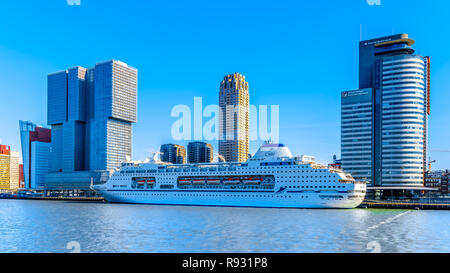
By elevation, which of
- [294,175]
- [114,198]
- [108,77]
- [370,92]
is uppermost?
[108,77]

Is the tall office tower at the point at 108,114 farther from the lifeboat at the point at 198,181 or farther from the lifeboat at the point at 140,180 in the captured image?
the lifeboat at the point at 198,181

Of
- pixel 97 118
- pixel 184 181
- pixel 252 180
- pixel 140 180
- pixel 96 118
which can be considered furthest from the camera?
pixel 96 118

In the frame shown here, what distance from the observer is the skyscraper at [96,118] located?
618 feet

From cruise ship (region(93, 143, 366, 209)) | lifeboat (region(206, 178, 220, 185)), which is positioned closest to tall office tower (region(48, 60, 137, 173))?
cruise ship (region(93, 143, 366, 209))

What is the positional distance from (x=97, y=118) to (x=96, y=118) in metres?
0.72

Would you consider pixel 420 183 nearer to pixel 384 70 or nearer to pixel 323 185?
pixel 384 70

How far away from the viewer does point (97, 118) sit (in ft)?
623

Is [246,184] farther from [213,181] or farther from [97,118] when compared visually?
[97,118]

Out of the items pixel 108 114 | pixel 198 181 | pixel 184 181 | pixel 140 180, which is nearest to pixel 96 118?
pixel 108 114

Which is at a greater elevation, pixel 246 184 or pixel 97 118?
pixel 97 118

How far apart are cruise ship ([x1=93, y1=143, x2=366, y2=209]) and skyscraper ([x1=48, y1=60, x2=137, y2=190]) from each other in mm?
88773

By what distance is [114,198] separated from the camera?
338 feet
